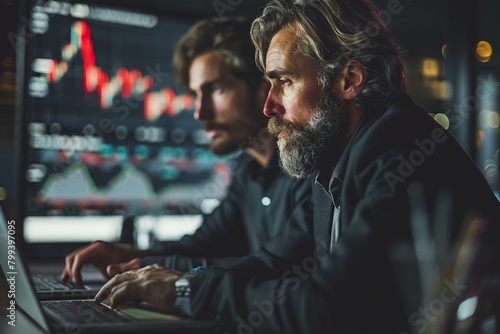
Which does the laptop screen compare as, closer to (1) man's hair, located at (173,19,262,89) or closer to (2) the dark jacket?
(2) the dark jacket

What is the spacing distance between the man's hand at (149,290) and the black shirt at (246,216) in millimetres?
702

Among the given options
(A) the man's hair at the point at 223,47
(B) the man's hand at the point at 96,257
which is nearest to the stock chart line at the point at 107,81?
(A) the man's hair at the point at 223,47

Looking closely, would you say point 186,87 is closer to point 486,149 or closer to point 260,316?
point 260,316

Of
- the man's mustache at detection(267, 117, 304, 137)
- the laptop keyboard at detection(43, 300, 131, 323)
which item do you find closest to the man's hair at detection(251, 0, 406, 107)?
the man's mustache at detection(267, 117, 304, 137)

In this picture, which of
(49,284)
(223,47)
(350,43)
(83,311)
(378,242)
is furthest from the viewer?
(223,47)

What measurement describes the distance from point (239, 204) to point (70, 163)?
23.4 inches

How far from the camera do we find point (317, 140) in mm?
1315

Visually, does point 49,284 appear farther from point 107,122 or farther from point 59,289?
point 107,122

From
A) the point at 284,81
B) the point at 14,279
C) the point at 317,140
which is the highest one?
the point at 284,81

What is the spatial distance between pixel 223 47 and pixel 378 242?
140 cm

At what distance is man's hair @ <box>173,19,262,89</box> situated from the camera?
223 centimetres

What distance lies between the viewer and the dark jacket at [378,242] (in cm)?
97

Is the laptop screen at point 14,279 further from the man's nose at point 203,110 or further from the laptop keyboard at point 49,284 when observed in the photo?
the man's nose at point 203,110

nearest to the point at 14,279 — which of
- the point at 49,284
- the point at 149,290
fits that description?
the point at 149,290
